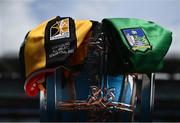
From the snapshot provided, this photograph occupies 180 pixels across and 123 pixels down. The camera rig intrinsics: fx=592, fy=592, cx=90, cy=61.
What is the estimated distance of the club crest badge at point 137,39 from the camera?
1.63 metres

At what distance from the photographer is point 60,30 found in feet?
5.51

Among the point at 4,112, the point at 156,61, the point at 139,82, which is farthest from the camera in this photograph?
the point at 4,112

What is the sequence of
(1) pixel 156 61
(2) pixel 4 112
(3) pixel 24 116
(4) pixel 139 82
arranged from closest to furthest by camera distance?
(1) pixel 156 61, (4) pixel 139 82, (3) pixel 24 116, (2) pixel 4 112

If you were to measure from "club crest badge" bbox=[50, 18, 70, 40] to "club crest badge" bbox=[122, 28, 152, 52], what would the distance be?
16 centimetres

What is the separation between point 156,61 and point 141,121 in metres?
0.17

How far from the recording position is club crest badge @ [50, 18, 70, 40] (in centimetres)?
166

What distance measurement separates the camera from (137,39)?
1647 millimetres

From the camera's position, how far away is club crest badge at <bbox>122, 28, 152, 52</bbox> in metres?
1.63

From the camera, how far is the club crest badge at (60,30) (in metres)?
1.66

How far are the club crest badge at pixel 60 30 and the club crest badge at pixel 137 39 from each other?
162mm

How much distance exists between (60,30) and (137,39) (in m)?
0.22

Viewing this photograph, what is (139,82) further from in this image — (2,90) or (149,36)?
(2,90)

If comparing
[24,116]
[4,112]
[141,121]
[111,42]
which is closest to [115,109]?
[141,121]

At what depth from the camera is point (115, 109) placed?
1654mm
